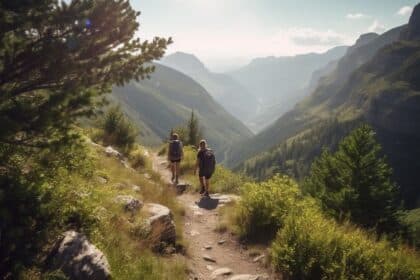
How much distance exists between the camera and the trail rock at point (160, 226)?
354 inches

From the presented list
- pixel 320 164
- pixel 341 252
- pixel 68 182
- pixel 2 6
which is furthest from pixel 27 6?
pixel 320 164

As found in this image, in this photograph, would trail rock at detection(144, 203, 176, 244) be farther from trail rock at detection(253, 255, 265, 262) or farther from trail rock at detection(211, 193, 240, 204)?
trail rock at detection(211, 193, 240, 204)

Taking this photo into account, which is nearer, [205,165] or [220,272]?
[220,272]

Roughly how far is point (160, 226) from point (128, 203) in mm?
1264

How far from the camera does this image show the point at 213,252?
34.3ft

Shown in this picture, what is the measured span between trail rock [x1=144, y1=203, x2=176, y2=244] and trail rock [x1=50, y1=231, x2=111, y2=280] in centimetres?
261

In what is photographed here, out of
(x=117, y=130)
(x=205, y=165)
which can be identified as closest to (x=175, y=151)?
(x=205, y=165)

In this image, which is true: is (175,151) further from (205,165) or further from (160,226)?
(160,226)

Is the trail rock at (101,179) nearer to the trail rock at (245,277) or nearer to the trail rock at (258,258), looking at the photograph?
the trail rock at (245,277)

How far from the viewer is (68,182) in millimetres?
8352

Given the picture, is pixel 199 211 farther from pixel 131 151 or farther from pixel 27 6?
pixel 27 6

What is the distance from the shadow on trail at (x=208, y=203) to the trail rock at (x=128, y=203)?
5298mm

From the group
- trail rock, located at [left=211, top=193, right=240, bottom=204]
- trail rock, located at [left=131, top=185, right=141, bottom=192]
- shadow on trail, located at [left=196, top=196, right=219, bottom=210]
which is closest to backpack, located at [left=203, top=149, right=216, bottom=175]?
trail rock, located at [left=211, top=193, right=240, bottom=204]

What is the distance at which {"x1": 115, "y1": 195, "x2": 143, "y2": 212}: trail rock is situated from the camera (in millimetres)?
9617
